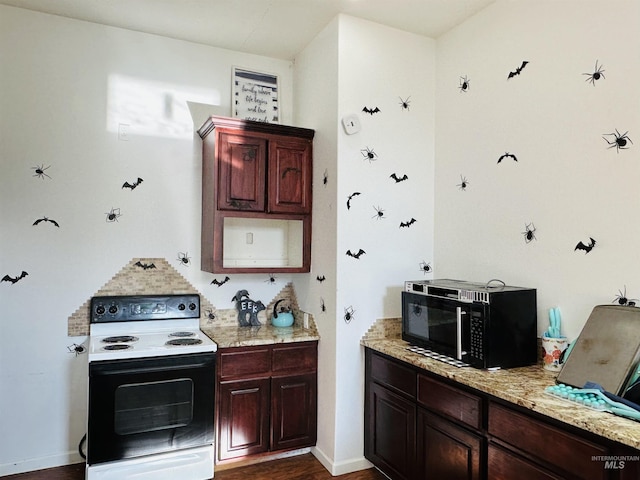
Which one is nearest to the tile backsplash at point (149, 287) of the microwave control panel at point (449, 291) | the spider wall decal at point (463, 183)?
the microwave control panel at point (449, 291)

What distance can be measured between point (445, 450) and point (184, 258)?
6.87 ft

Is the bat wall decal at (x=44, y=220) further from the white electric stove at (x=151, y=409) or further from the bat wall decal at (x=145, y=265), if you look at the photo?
the white electric stove at (x=151, y=409)

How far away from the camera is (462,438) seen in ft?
6.72

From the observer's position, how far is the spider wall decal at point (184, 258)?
3.18 metres

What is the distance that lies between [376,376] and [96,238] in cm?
205

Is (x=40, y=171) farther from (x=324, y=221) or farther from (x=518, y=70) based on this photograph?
(x=518, y=70)

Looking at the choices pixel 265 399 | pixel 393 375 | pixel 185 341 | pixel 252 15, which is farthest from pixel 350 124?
pixel 265 399

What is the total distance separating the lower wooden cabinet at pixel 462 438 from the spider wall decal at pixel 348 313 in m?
0.24

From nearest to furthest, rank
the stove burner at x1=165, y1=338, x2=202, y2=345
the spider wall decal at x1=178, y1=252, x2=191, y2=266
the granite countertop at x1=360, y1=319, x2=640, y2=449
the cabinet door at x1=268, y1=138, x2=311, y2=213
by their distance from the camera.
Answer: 1. the granite countertop at x1=360, y1=319, x2=640, y2=449
2. the stove burner at x1=165, y1=338, x2=202, y2=345
3. the cabinet door at x1=268, y1=138, x2=311, y2=213
4. the spider wall decal at x1=178, y1=252, x2=191, y2=266

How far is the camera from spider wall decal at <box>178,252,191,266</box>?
3.18m

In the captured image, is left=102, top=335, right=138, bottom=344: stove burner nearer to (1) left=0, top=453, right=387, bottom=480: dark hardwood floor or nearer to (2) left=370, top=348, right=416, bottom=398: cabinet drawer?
(1) left=0, top=453, right=387, bottom=480: dark hardwood floor

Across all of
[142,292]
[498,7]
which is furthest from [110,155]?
[498,7]

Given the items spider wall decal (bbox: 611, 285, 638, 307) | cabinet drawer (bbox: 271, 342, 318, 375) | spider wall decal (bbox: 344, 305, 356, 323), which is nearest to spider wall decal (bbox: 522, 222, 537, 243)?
spider wall decal (bbox: 611, 285, 638, 307)

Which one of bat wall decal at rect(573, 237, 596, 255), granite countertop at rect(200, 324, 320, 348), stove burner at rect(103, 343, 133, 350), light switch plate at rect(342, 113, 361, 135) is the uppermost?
light switch plate at rect(342, 113, 361, 135)
